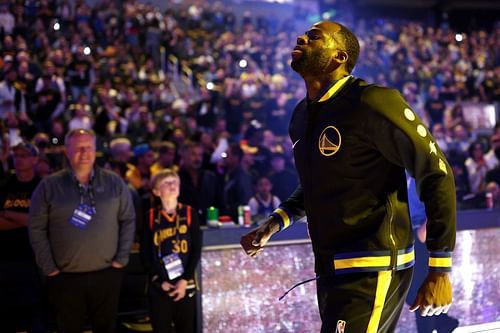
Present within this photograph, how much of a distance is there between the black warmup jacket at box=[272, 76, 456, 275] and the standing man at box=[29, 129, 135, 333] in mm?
2353

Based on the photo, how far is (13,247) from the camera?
15.7 ft

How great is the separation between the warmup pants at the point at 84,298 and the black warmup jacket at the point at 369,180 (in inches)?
95.0

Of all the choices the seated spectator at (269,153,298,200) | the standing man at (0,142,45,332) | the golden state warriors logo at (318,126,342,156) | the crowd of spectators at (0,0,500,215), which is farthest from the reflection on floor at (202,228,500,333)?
the golden state warriors logo at (318,126,342,156)

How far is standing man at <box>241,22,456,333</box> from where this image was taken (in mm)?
1973

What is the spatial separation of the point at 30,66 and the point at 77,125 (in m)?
2.22

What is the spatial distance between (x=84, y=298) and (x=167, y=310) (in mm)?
576

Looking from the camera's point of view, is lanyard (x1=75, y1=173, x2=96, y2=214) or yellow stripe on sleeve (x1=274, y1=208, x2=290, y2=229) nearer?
yellow stripe on sleeve (x1=274, y1=208, x2=290, y2=229)

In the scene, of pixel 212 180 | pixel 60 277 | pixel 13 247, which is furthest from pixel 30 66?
pixel 60 277

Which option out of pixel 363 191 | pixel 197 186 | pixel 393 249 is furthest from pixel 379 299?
pixel 197 186

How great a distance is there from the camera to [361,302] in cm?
206

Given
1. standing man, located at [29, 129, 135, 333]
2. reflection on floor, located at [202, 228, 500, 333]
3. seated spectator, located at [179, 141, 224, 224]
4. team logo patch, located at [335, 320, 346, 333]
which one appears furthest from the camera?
seated spectator, located at [179, 141, 224, 224]

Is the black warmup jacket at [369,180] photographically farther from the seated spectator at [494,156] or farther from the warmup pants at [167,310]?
the seated spectator at [494,156]

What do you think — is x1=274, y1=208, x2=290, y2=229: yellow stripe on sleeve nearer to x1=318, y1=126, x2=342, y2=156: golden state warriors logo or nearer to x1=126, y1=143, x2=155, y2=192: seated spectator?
x1=318, y1=126, x2=342, y2=156: golden state warriors logo

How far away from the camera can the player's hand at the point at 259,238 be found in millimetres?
2496
